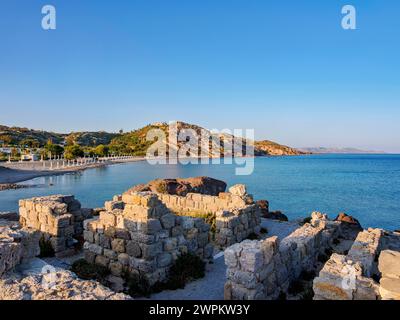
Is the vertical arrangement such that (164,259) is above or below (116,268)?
above

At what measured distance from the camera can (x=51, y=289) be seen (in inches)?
189

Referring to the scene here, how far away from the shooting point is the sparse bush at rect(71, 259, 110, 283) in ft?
26.9

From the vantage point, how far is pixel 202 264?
30.3 feet

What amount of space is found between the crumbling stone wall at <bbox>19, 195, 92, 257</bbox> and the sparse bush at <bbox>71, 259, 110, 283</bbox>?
6.19ft

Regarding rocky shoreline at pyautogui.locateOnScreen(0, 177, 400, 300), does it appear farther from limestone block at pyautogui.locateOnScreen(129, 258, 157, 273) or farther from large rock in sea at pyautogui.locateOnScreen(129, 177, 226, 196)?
large rock in sea at pyautogui.locateOnScreen(129, 177, 226, 196)

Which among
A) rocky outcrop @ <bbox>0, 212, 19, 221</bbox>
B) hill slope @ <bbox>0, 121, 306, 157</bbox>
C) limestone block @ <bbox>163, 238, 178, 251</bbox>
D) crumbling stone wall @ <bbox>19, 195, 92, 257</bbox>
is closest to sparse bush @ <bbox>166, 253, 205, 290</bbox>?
limestone block @ <bbox>163, 238, 178, 251</bbox>

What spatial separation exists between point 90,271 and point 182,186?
45.6 feet

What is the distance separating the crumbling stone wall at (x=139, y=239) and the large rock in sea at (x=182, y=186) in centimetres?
1111

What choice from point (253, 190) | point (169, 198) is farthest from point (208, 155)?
point (169, 198)

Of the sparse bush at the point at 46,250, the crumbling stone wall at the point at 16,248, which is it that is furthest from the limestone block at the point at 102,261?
the crumbling stone wall at the point at 16,248

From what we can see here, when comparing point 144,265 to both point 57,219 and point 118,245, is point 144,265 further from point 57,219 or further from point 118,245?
point 57,219

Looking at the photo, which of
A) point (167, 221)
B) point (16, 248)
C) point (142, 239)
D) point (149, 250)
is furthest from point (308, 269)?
point (16, 248)
